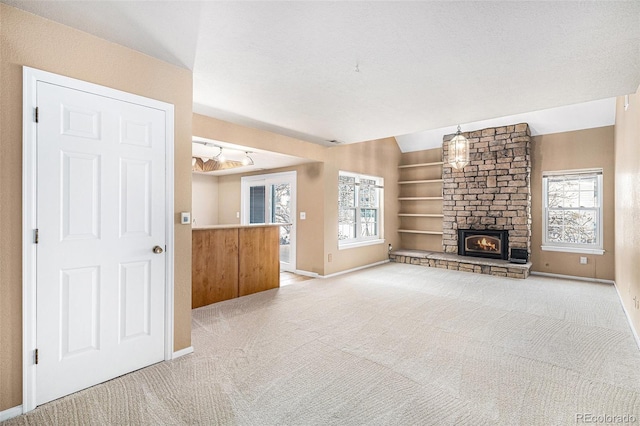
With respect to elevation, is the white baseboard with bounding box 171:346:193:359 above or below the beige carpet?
above

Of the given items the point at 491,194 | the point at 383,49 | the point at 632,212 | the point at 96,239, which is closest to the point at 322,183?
the point at 383,49

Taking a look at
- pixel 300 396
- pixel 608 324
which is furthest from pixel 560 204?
pixel 300 396

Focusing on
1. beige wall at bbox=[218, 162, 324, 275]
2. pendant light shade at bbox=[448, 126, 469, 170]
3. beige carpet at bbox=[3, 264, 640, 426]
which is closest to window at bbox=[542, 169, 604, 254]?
beige carpet at bbox=[3, 264, 640, 426]

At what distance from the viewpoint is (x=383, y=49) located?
2303 mm

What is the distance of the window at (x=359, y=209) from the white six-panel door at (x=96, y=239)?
13.5 ft

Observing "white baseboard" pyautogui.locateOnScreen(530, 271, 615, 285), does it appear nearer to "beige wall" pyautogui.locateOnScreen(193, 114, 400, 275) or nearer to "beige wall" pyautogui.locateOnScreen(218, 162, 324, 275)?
"beige wall" pyautogui.locateOnScreen(193, 114, 400, 275)

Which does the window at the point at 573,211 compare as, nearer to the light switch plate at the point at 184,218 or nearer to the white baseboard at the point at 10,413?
the light switch plate at the point at 184,218

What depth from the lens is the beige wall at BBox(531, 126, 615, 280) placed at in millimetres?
5426

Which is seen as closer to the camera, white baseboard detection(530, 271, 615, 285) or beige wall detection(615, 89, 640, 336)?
beige wall detection(615, 89, 640, 336)

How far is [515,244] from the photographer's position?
6.07 m

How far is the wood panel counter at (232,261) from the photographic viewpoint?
4.13 meters

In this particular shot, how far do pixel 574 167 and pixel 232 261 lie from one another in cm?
625

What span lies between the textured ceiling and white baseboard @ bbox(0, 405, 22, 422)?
2390mm

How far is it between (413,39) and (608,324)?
374 cm
